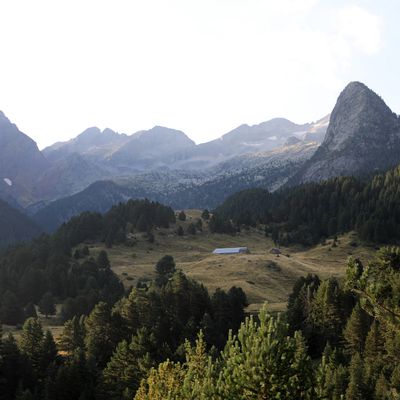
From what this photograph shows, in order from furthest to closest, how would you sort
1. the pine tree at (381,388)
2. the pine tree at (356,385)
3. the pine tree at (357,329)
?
the pine tree at (357,329) → the pine tree at (356,385) → the pine tree at (381,388)

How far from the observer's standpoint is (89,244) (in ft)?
567

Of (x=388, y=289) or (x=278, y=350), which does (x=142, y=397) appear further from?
(x=388, y=289)

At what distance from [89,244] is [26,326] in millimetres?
105793

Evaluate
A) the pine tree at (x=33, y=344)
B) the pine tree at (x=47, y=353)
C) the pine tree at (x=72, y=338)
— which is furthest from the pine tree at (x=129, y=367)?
the pine tree at (x=72, y=338)

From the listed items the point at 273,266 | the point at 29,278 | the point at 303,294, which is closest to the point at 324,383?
the point at 303,294

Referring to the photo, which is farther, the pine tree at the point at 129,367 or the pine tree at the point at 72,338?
the pine tree at the point at 72,338

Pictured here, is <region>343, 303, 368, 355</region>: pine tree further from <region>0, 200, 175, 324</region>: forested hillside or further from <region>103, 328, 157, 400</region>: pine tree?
<region>0, 200, 175, 324</region>: forested hillside

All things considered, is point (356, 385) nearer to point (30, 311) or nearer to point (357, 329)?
point (357, 329)

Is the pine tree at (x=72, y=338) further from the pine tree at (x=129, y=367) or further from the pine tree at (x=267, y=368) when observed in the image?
the pine tree at (x=267, y=368)

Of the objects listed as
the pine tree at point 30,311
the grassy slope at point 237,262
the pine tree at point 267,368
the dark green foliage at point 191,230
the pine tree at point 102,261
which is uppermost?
the pine tree at point 267,368

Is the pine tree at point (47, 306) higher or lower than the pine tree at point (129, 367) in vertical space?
lower

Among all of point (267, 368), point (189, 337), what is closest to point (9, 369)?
point (189, 337)

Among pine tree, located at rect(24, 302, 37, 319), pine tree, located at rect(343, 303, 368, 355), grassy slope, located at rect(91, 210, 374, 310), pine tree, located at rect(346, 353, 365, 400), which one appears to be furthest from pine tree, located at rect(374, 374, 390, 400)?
pine tree, located at rect(24, 302, 37, 319)

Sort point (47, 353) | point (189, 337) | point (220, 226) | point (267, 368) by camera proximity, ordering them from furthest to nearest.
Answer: point (220, 226)
point (189, 337)
point (47, 353)
point (267, 368)
